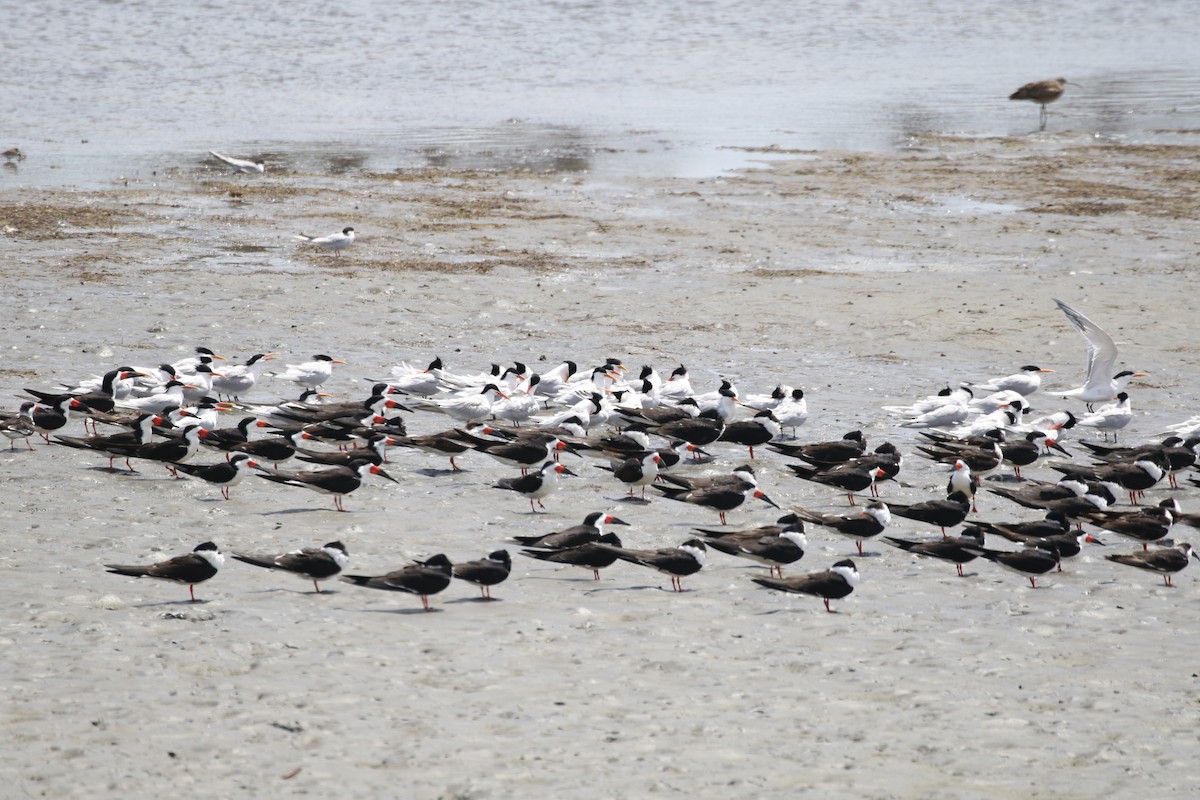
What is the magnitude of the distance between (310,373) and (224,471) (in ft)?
12.7

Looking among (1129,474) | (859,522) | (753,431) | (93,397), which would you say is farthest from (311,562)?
(1129,474)

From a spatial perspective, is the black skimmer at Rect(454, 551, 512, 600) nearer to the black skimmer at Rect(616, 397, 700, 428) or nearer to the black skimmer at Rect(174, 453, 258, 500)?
the black skimmer at Rect(174, 453, 258, 500)

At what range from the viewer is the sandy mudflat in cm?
711

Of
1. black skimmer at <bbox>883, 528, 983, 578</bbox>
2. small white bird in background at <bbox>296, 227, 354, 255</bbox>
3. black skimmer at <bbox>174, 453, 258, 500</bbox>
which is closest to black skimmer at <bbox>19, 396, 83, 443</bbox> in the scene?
black skimmer at <bbox>174, 453, 258, 500</bbox>

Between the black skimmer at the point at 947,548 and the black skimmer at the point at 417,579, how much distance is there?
3.65m

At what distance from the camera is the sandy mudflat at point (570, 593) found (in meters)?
7.11

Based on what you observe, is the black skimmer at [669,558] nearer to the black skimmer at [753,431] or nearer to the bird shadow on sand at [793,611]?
the bird shadow on sand at [793,611]

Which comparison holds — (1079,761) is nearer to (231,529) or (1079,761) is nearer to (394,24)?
(231,529)

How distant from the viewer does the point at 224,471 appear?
1122 cm

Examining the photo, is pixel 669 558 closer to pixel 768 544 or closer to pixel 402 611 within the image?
pixel 768 544

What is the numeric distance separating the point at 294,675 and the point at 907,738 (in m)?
3.55

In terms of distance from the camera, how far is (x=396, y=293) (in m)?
19.3

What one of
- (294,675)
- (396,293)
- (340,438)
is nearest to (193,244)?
(396,293)

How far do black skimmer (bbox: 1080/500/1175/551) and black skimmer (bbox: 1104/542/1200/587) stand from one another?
54 cm
